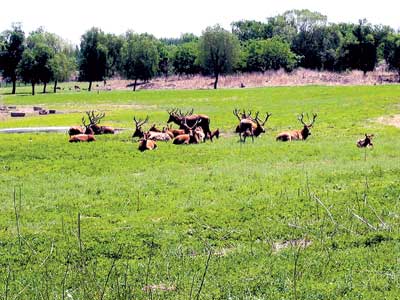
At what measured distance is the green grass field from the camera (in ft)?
24.1

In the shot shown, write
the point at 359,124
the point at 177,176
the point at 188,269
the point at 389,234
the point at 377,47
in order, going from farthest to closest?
the point at 377,47 → the point at 359,124 → the point at 177,176 → the point at 389,234 → the point at 188,269

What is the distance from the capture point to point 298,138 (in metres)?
23.4

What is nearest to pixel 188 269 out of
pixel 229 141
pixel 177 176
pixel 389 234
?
pixel 389 234

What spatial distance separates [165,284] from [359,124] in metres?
22.8

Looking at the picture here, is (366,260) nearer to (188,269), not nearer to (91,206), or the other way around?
(188,269)

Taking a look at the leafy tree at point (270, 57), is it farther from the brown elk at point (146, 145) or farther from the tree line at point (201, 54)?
the brown elk at point (146, 145)

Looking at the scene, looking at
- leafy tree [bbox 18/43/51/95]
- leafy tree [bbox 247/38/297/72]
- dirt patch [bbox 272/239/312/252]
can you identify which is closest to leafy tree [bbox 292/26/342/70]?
leafy tree [bbox 247/38/297/72]

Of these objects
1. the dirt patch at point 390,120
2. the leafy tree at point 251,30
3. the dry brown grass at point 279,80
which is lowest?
the dirt patch at point 390,120

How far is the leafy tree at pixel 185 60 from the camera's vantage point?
10812 cm

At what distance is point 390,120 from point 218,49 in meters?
56.8

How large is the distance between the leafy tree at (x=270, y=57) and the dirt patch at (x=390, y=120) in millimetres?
65647

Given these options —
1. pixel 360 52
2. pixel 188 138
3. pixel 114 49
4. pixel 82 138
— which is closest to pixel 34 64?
pixel 114 49

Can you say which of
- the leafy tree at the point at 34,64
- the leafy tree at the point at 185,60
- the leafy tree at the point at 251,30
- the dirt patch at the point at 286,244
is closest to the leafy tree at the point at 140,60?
the leafy tree at the point at 34,64

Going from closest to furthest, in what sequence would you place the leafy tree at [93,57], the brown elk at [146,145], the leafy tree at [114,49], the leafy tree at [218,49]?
the brown elk at [146,145] < the leafy tree at [218,49] < the leafy tree at [93,57] < the leafy tree at [114,49]
